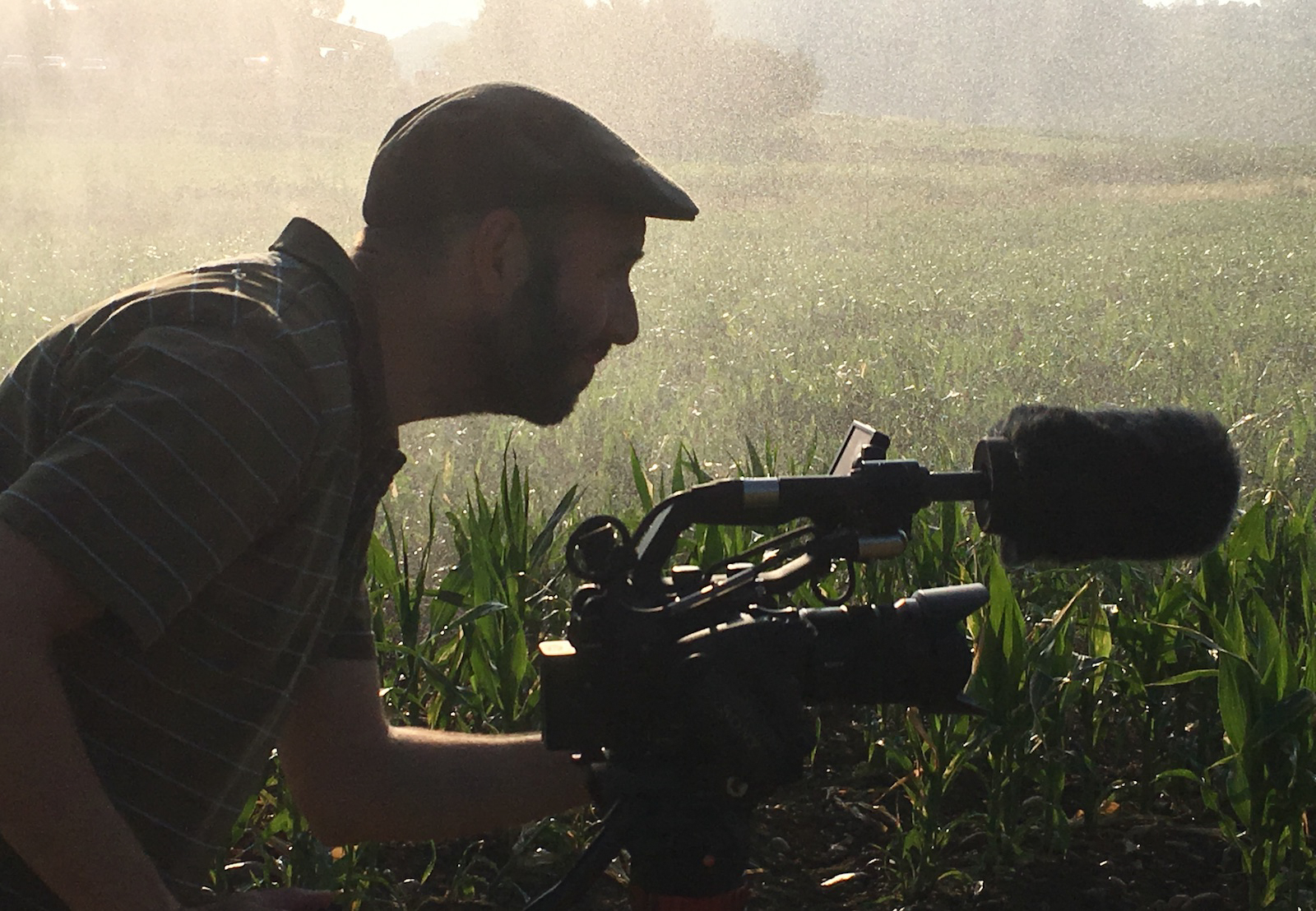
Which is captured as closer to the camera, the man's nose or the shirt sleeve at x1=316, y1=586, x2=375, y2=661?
the man's nose

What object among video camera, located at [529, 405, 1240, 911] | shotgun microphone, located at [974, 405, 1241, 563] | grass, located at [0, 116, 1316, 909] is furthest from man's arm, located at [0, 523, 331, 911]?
grass, located at [0, 116, 1316, 909]

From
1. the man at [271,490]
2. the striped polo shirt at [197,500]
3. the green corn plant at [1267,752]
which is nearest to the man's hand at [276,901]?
the man at [271,490]

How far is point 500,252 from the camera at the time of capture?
130 centimetres

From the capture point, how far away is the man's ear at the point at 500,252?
129cm

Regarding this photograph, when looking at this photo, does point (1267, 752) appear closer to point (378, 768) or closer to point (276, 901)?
point (378, 768)

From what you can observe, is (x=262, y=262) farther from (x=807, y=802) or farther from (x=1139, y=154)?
(x=1139, y=154)

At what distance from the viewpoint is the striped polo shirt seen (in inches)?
38.8

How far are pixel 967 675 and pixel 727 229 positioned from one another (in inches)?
256

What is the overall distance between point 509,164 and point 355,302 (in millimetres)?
197

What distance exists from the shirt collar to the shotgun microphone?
542 millimetres

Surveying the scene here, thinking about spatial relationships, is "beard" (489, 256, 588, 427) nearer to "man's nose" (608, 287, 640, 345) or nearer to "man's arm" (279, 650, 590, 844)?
"man's nose" (608, 287, 640, 345)

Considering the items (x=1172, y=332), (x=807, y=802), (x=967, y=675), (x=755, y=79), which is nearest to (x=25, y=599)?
(x=967, y=675)

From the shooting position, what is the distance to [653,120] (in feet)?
22.6

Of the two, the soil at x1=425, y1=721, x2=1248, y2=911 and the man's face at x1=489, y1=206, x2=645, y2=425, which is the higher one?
the man's face at x1=489, y1=206, x2=645, y2=425
